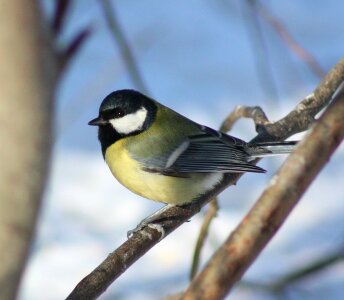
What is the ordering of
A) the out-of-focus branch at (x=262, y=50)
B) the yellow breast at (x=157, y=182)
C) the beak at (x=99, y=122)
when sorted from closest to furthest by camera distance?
the yellow breast at (x=157, y=182)
the beak at (x=99, y=122)
the out-of-focus branch at (x=262, y=50)

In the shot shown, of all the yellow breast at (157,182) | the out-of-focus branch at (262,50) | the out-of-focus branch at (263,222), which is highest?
the out-of-focus branch at (262,50)

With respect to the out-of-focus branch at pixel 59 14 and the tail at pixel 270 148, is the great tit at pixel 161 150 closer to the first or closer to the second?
the tail at pixel 270 148

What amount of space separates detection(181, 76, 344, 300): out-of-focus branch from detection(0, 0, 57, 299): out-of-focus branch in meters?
1.27

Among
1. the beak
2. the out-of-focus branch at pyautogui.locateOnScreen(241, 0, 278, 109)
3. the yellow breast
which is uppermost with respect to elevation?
the out-of-focus branch at pyautogui.locateOnScreen(241, 0, 278, 109)

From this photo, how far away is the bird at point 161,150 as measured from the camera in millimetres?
1836

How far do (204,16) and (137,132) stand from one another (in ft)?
11.5

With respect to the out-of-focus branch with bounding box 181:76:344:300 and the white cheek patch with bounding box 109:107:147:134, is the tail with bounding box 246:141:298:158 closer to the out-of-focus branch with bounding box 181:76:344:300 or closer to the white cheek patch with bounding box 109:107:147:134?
the white cheek patch with bounding box 109:107:147:134

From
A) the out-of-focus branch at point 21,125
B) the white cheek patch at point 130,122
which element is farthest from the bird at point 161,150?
the out-of-focus branch at point 21,125

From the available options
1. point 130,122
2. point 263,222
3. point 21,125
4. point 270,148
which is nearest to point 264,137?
point 270,148

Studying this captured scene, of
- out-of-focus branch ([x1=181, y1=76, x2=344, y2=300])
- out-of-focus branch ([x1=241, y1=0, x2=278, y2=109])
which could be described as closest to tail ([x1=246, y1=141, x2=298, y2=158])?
out-of-focus branch ([x1=241, y1=0, x2=278, y2=109])

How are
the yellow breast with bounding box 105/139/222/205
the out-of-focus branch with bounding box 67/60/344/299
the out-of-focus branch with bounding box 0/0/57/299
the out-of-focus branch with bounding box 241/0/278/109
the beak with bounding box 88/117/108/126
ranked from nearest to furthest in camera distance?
the out-of-focus branch with bounding box 67/60/344/299
the out-of-focus branch with bounding box 0/0/57/299
the yellow breast with bounding box 105/139/222/205
the beak with bounding box 88/117/108/126
the out-of-focus branch with bounding box 241/0/278/109

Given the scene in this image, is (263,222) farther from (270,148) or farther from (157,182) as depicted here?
(157,182)

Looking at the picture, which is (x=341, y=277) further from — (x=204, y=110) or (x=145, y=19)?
(x=145, y=19)

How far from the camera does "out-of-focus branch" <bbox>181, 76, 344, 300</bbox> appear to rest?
1.30ft
